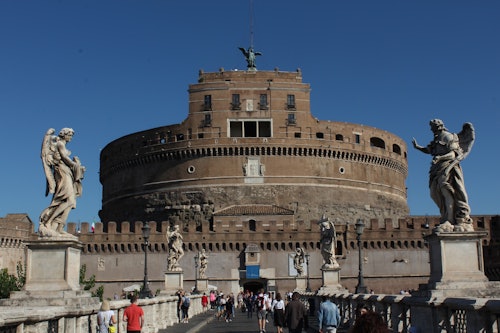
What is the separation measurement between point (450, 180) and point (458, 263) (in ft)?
4.04

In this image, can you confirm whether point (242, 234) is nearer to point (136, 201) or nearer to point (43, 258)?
point (136, 201)

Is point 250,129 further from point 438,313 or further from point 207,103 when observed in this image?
point 438,313

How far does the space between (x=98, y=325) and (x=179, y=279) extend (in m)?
16.4

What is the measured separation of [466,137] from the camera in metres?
10.3

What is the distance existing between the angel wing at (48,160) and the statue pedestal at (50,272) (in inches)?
30.9

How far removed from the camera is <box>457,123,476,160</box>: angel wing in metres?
10.2

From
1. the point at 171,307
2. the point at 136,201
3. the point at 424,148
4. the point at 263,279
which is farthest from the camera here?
the point at 136,201

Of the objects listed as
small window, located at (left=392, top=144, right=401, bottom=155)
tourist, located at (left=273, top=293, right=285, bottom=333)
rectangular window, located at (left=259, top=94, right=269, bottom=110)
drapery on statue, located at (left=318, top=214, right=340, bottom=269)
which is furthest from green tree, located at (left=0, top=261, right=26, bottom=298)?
small window, located at (left=392, top=144, right=401, bottom=155)

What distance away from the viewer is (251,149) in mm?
58625

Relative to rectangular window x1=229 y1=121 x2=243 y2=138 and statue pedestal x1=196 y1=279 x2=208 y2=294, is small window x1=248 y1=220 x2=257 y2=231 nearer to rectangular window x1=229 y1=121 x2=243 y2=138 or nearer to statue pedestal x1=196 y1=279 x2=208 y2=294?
statue pedestal x1=196 y1=279 x2=208 y2=294

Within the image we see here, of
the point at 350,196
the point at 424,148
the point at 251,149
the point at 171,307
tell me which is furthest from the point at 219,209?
the point at 424,148

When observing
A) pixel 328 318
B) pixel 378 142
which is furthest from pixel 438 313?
pixel 378 142

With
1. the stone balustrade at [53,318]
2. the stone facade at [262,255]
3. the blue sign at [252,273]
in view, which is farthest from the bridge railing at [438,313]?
the stone facade at [262,255]

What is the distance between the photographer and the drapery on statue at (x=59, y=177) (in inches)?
376
